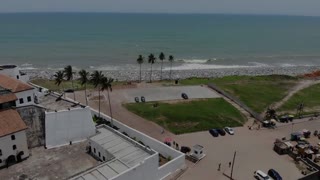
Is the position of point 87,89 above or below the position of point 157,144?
above

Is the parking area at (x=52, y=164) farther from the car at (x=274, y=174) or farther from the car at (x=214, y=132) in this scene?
the car at (x=274, y=174)

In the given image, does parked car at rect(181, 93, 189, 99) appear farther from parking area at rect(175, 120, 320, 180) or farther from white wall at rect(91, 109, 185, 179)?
white wall at rect(91, 109, 185, 179)

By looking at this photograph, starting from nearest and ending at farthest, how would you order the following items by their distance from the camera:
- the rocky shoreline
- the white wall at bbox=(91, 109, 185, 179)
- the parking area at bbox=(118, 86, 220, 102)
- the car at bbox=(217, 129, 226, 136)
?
the white wall at bbox=(91, 109, 185, 179), the car at bbox=(217, 129, 226, 136), the parking area at bbox=(118, 86, 220, 102), the rocky shoreline

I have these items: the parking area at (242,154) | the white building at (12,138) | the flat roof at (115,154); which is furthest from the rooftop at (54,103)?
the parking area at (242,154)

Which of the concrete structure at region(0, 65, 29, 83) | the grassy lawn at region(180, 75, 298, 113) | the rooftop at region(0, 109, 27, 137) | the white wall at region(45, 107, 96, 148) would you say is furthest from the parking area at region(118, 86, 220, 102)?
the rooftop at region(0, 109, 27, 137)

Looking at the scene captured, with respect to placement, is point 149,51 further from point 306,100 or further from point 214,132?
point 214,132

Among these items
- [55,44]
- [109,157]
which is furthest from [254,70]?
[55,44]

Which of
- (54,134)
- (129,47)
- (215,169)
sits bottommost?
(215,169)

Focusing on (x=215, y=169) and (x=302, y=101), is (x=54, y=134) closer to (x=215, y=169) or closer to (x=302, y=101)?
(x=215, y=169)
